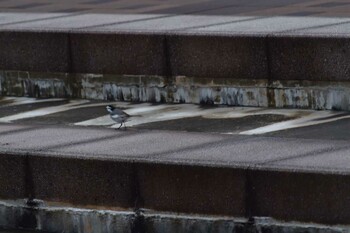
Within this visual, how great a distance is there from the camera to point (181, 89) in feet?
29.7

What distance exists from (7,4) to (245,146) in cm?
629

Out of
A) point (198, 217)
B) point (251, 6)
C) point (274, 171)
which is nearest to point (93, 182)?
point (198, 217)

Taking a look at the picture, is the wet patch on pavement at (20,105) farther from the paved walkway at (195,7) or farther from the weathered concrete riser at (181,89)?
the paved walkway at (195,7)

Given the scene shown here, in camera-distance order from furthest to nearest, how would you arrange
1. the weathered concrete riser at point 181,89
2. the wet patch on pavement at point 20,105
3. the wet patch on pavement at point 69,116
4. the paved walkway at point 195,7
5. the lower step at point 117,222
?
the paved walkway at point 195,7
the wet patch on pavement at point 20,105
the wet patch on pavement at point 69,116
the weathered concrete riser at point 181,89
the lower step at point 117,222

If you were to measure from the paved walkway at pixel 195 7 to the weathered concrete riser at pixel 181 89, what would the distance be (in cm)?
153

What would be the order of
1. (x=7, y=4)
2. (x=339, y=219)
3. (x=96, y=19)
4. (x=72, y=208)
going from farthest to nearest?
(x=7, y=4)
(x=96, y=19)
(x=72, y=208)
(x=339, y=219)

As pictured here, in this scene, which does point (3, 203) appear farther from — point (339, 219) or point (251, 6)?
point (251, 6)

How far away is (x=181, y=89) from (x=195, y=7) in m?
2.53

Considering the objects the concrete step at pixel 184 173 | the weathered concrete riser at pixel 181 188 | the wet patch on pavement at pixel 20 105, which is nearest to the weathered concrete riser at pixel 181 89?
the wet patch on pavement at pixel 20 105

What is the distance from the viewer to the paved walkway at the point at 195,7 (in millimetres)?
10604

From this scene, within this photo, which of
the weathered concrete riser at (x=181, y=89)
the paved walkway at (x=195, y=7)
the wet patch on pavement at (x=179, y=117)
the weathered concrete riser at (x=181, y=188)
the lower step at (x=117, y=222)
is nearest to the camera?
the weathered concrete riser at (x=181, y=188)

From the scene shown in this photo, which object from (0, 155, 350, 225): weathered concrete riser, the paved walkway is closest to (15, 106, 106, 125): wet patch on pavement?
(0, 155, 350, 225): weathered concrete riser

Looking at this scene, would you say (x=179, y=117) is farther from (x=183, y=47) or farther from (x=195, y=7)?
(x=195, y=7)

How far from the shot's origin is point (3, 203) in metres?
7.38
